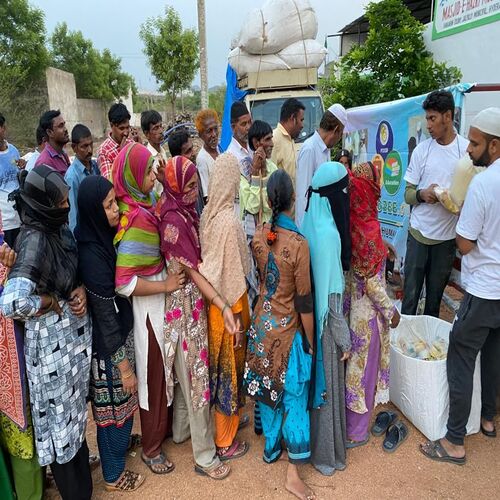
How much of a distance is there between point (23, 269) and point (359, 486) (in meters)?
2.05

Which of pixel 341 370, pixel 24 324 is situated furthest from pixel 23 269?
pixel 341 370

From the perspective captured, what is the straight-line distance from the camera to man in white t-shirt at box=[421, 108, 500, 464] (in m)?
2.19

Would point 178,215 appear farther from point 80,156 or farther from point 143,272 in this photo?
point 80,156

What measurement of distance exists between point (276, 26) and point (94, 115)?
84.2ft

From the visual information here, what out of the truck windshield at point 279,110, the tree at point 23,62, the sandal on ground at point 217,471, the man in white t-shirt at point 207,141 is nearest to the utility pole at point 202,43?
the truck windshield at point 279,110

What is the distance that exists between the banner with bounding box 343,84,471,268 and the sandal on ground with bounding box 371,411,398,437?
198 cm

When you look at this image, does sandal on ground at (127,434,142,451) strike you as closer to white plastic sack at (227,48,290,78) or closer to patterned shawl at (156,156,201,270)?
patterned shawl at (156,156,201,270)

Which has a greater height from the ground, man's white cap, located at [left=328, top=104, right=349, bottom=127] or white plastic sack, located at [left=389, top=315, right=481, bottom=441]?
man's white cap, located at [left=328, top=104, right=349, bottom=127]

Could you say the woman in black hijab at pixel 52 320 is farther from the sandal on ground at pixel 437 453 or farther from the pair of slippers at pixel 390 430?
the sandal on ground at pixel 437 453

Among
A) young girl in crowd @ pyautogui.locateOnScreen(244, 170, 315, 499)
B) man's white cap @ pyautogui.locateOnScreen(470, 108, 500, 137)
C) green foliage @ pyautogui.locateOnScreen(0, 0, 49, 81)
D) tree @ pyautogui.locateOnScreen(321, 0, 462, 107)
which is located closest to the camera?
young girl in crowd @ pyautogui.locateOnScreen(244, 170, 315, 499)

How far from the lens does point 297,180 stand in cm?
378

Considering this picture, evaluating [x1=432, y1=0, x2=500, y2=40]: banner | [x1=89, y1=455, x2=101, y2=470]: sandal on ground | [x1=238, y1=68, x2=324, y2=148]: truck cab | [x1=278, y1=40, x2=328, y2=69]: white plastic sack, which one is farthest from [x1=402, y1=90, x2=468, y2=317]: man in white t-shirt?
[x1=278, y1=40, x2=328, y2=69]: white plastic sack

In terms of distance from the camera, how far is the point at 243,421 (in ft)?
9.51

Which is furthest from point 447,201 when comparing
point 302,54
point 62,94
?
point 62,94
